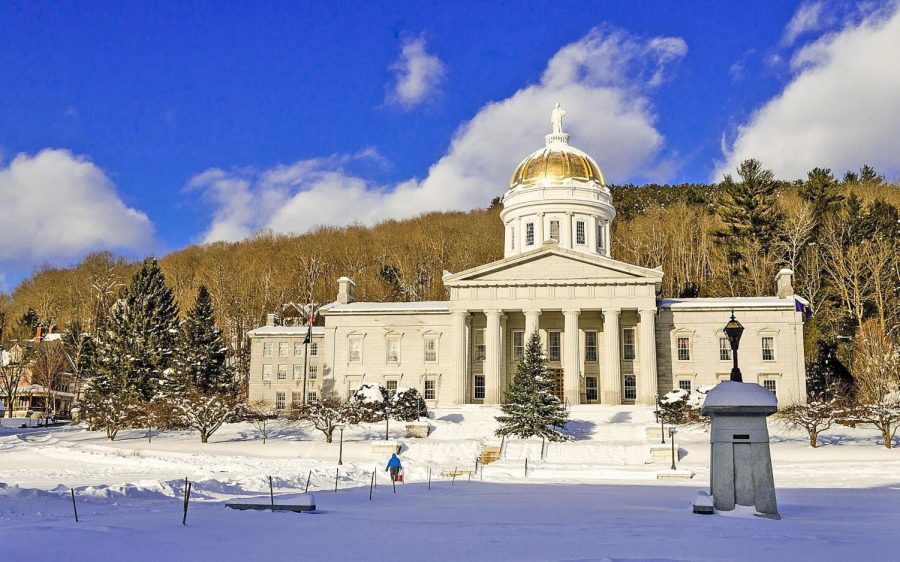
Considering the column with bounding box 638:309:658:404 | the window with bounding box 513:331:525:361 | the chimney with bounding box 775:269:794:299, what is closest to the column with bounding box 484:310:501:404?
the window with bounding box 513:331:525:361

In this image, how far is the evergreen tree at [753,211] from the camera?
76625 mm

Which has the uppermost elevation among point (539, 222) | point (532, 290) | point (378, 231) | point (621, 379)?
point (378, 231)

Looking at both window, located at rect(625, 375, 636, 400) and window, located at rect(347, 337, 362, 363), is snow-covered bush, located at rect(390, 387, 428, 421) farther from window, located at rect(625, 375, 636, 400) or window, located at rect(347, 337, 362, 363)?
window, located at rect(625, 375, 636, 400)

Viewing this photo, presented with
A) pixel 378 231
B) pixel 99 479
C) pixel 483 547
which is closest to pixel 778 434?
pixel 99 479

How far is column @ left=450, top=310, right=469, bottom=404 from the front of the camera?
58094 mm

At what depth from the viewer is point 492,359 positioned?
58.5 metres

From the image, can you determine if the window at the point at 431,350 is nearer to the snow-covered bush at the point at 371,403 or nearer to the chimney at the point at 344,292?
the chimney at the point at 344,292

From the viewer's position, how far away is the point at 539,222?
67750 millimetres

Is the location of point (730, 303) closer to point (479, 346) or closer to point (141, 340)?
point (479, 346)

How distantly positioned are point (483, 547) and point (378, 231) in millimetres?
97489

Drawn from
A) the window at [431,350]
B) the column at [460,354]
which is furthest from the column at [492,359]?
the window at [431,350]

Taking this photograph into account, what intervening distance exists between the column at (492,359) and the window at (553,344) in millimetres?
4757

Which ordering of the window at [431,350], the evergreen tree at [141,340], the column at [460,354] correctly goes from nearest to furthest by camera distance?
the evergreen tree at [141,340] → the column at [460,354] → the window at [431,350]

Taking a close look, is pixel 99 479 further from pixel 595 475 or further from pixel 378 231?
pixel 378 231
